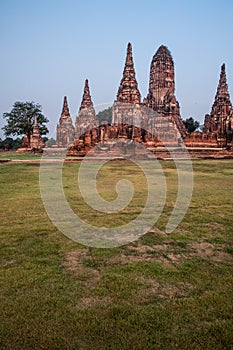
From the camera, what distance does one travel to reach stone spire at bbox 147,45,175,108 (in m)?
47.5

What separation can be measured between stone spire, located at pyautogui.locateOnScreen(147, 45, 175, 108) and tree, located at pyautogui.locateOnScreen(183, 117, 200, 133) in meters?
17.6

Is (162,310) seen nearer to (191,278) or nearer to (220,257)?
(191,278)

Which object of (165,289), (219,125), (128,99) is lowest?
(165,289)

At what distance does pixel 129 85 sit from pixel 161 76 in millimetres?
17961

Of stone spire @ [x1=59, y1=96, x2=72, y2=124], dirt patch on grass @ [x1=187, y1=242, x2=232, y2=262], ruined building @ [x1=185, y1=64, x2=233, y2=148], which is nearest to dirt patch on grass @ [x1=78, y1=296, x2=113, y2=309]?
dirt patch on grass @ [x1=187, y1=242, x2=232, y2=262]

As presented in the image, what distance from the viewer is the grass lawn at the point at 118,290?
105 inches

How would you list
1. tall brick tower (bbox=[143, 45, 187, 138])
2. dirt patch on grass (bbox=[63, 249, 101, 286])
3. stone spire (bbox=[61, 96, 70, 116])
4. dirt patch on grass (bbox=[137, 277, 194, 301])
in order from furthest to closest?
1. stone spire (bbox=[61, 96, 70, 116])
2. tall brick tower (bbox=[143, 45, 187, 138])
3. dirt patch on grass (bbox=[63, 249, 101, 286])
4. dirt patch on grass (bbox=[137, 277, 194, 301])

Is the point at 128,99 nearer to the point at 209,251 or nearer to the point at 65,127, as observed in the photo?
the point at 65,127

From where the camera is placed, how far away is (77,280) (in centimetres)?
370

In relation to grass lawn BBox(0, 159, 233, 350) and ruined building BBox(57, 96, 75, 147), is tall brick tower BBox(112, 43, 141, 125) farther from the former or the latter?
grass lawn BBox(0, 159, 233, 350)

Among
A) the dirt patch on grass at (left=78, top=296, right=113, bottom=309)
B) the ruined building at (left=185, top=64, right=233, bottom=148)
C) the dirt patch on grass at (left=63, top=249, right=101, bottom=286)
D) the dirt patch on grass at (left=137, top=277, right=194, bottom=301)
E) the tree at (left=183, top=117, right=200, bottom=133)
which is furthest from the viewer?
the tree at (left=183, top=117, right=200, bottom=133)

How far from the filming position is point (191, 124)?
65.4 metres

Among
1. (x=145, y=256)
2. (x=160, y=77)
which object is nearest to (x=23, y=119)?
(x=160, y=77)

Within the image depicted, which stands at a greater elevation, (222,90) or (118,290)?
(222,90)
